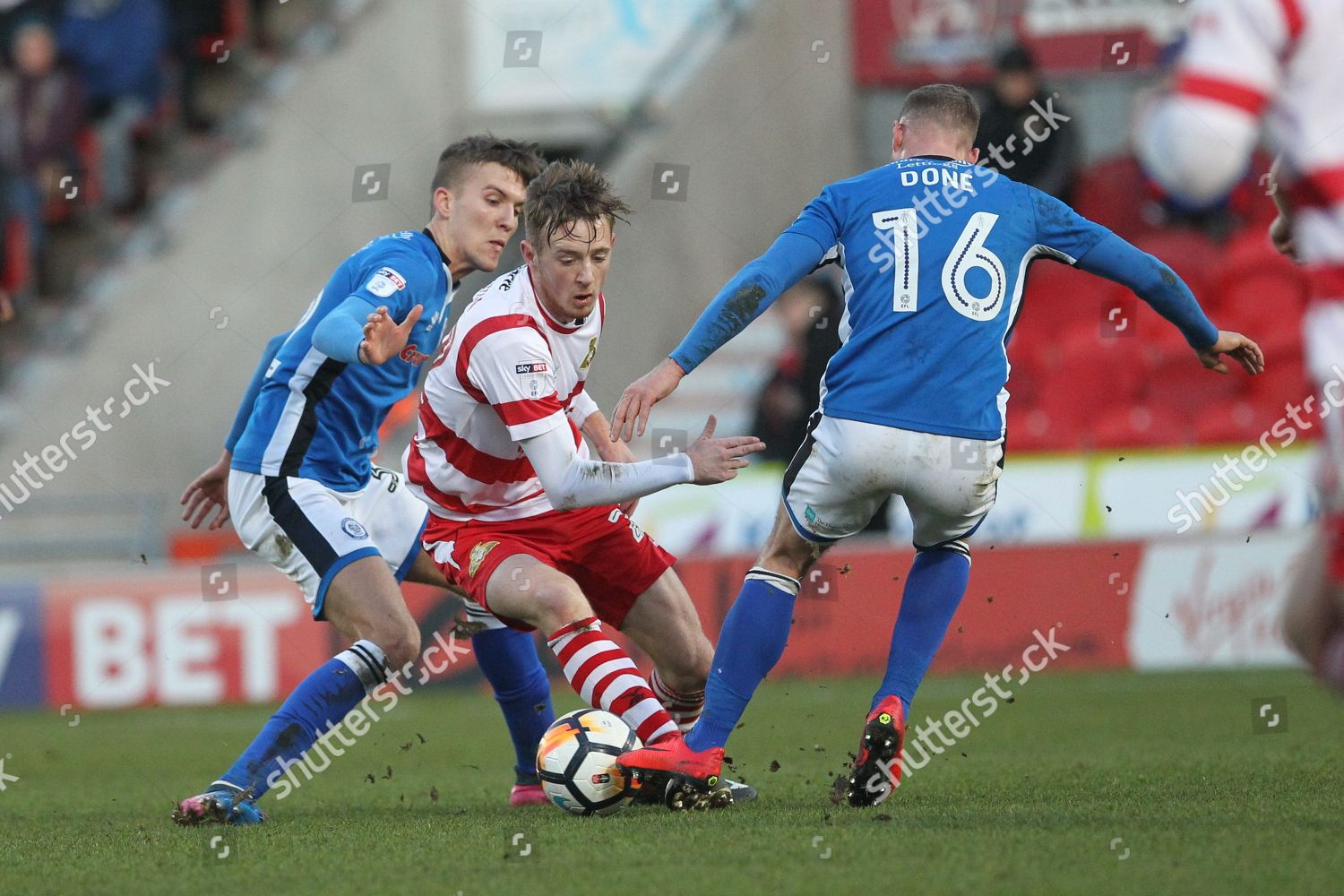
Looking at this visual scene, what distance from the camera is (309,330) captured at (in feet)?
18.6

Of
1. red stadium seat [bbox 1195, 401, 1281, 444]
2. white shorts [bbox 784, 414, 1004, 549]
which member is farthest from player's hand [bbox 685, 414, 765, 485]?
red stadium seat [bbox 1195, 401, 1281, 444]

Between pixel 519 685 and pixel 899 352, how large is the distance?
1875 millimetres

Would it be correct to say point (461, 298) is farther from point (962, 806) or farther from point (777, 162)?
point (962, 806)

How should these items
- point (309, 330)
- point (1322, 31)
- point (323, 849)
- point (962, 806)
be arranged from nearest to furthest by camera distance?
point (1322, 31) < point (323, 849) < point (962, 806) < point (309, 330)

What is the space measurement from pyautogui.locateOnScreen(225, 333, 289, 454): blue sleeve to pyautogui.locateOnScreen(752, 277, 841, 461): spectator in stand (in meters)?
5.73

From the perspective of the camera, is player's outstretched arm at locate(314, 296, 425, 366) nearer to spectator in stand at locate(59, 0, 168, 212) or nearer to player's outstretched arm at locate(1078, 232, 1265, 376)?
player's outstretched arm at locate(1078, 232, 1265, 376)

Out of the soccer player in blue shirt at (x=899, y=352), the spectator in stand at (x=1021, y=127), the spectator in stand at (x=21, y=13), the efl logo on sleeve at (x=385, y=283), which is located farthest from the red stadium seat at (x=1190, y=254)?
the spectator in stand at (x=21, y=13)

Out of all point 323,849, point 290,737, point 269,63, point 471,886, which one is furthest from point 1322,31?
point 269,63

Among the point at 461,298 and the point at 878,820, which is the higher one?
the point at 461,298

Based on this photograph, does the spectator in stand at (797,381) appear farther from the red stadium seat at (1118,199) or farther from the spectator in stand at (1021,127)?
the red stadium seat at (1118,199)

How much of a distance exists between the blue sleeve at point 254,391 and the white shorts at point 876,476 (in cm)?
200

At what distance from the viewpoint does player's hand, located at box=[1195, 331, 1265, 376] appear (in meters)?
4.96

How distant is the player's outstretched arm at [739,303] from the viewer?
468cm

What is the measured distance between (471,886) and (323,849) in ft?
2.91
